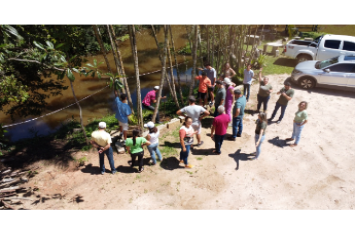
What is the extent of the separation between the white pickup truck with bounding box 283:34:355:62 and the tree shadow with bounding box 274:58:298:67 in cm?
37

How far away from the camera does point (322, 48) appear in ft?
37.3

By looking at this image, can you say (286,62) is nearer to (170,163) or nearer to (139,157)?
(170,163)

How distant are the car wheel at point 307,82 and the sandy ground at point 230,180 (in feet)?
9.85

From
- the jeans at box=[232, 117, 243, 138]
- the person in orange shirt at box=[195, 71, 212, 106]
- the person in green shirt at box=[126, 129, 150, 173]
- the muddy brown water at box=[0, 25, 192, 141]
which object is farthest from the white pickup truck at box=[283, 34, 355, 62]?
the person in green shirt at box=[126, 129, 150, 173]

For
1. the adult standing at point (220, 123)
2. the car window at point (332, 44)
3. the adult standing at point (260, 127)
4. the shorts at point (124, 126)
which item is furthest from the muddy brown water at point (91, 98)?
the car window at point (332, 44)

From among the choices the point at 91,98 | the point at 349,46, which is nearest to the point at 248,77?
the point at 349,46

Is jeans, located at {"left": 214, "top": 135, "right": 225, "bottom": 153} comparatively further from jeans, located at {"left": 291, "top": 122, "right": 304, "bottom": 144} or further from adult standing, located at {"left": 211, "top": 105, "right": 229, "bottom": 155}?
jeans, located at {"left": 291, "top": 122, "right": 304, "bottom": 144}

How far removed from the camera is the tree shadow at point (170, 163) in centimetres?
606

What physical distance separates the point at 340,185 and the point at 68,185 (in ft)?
20.8

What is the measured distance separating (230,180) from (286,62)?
31.1 ft

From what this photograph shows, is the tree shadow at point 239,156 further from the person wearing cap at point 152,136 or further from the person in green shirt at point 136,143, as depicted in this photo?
the person in green shirt at point 136,143

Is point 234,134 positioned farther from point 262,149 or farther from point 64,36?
point 64,36

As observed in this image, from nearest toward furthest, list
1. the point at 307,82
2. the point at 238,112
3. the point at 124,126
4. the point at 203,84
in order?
the point at 238,112 < the point at 124,126 < the point at 203,84 < the point at 307,82

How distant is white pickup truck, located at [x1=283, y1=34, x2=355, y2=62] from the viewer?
36.0ft
